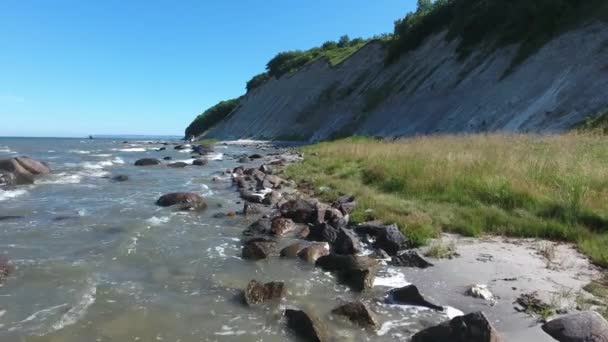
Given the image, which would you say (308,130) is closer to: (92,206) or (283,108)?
(283,108)

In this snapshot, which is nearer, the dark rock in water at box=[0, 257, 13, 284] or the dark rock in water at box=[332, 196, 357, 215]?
the dark rock in water at box=[0, 257, 13, 284]

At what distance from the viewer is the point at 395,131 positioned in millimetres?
39062

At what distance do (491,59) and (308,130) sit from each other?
33.7m

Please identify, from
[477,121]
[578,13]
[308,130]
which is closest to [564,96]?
[477,121]

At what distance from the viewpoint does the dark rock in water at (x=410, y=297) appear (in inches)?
241

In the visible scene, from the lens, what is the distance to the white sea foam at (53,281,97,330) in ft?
19.0

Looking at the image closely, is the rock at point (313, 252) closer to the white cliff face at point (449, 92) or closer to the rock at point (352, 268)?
the rock at point (352, 268)

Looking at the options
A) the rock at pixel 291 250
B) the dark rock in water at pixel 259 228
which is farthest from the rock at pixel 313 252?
the dark rock in water at pixel 259 228

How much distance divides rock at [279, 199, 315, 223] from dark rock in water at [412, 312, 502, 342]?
6155 mm

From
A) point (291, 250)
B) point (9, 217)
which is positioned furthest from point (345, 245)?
point (9, 217)

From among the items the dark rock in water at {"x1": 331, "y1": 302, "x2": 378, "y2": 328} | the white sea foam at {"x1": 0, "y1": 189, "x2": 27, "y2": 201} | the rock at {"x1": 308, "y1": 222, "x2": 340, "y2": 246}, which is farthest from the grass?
the white sea foam at {"x1": 0, "y1": 189, "x2": 27, "y2": 201}

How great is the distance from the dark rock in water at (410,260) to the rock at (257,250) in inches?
91.6

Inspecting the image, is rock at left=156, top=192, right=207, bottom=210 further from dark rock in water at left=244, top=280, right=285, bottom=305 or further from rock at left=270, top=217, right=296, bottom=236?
dark rock in water at left=244, top=280, right=285, bottom=305

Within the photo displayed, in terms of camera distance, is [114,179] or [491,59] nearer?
[114,179]
